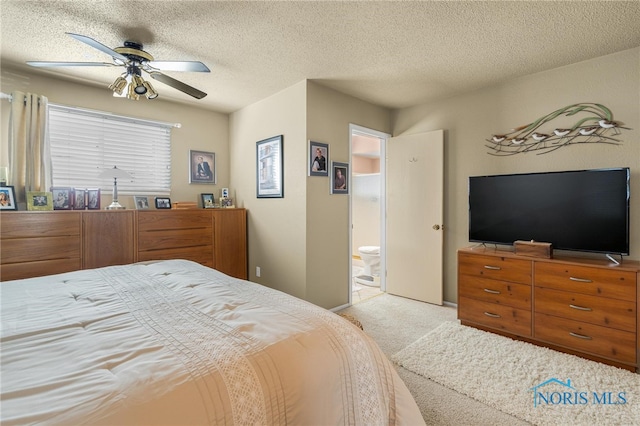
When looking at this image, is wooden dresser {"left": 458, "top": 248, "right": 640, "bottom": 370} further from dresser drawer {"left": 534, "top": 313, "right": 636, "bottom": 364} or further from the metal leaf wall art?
the metal leaf wall art

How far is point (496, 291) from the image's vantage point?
276 cm

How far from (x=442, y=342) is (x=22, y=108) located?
13.9 ft

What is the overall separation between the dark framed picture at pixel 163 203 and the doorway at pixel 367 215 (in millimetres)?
2195

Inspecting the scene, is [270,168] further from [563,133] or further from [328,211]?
[563,133]

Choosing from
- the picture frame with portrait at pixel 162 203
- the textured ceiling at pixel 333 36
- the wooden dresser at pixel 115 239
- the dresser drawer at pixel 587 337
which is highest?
the textured ceiling at pixel 333 36

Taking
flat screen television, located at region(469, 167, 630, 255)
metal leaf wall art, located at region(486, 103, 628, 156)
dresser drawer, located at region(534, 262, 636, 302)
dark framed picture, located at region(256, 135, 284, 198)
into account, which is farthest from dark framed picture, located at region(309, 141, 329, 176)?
dresser drawer, located at region(534, 262, 636, 302)

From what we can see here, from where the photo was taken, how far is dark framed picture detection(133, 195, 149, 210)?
346cm

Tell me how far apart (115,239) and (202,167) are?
4.79 ft

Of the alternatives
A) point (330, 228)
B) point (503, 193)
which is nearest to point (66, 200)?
point (330, 228)

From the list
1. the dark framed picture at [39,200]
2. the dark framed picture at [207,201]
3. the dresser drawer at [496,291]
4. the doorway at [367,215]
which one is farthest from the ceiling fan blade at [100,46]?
the dresser drawer at [496,291]

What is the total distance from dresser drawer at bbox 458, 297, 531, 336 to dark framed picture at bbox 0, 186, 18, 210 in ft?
13.6

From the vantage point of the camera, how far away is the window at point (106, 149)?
308 cm

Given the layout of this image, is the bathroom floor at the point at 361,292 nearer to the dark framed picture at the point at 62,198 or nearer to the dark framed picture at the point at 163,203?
the dark framed picture at the point at 163,203

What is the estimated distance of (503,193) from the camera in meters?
2.94
